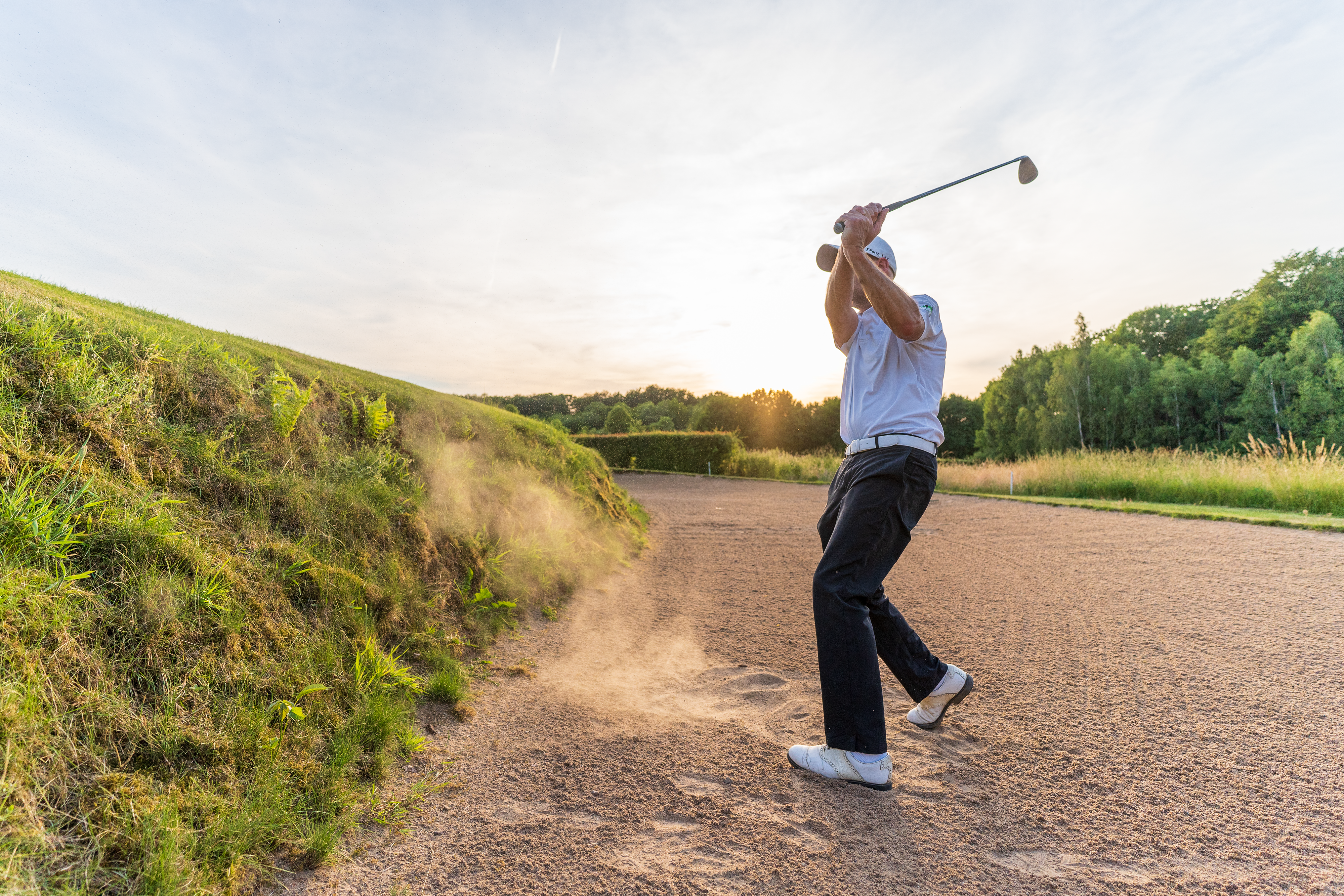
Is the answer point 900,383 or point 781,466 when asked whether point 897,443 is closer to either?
point 900,383

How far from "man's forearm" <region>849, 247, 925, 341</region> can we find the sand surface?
192cm

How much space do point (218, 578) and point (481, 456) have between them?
3524 millimetres

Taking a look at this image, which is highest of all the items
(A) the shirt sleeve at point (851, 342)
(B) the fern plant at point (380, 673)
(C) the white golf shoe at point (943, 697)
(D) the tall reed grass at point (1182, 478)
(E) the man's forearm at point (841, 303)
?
(E) the man's forearm at point (841, 303)

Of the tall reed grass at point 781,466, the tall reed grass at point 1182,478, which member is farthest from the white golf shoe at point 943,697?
the tall reed grass at point 781,466

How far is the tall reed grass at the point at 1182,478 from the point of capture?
35.0ft

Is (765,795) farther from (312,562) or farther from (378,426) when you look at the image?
(378,426)

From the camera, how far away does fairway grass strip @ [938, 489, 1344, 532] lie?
8164mm

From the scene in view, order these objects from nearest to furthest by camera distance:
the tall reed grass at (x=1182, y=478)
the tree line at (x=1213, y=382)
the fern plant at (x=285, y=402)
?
the fern plant at (x=285, y=402)
the tall reed grass at (x=1182, y=478)
the tree line at (x=1213, y=382)

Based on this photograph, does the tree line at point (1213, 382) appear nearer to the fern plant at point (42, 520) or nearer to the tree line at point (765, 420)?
the tree line at point (765, 420)

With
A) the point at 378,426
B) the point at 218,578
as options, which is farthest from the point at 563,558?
the point at 218,578

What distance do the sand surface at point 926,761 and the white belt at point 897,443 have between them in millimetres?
1400

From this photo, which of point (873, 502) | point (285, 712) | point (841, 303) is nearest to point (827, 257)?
point (841, 303)

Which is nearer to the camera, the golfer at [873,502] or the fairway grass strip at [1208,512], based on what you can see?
the golfer at [873,502]

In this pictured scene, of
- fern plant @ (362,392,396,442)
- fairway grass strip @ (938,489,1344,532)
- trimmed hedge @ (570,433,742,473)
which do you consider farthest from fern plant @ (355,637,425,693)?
trimmed hedge @ (570,433,742,473)
